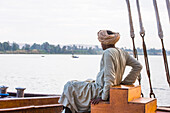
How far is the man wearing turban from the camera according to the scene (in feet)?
14.3

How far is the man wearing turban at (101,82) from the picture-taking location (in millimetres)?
4344

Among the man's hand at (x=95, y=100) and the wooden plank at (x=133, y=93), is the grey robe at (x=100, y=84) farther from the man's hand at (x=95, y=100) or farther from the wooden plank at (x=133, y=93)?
the wooden plank at (x=133, y=93)

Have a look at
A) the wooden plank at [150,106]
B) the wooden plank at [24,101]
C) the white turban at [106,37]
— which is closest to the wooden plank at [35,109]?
the wooden plank at [24,101]

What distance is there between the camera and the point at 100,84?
4461 millimetres

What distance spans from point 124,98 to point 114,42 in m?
0.72

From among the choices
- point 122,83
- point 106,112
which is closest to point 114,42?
point 122,83

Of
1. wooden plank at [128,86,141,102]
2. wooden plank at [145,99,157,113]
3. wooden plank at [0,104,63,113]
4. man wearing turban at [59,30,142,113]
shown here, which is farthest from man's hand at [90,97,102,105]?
wooden plank at [0,104,63,113]

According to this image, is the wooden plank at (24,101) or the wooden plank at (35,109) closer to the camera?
the wooden plank at (35,109)

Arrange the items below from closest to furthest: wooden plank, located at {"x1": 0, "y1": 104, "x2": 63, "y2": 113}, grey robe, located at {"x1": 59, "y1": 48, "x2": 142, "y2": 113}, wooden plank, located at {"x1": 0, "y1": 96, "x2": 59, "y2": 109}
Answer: grey robe, located at {"x1": 59, "y1": 48, "x2": 142, "y2": 113} < wooden plank, located at {"x1": 0, "y1": 104, "x2": 63, "y2": 113} < wooden plank, located at {"x1": 0, "y1": 96, "x2": 59, "y2": 109}

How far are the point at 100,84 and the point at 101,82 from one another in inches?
1.5

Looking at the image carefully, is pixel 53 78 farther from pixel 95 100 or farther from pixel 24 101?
pixel 95 100

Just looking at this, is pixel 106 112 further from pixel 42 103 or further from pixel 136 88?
pixel 42 103

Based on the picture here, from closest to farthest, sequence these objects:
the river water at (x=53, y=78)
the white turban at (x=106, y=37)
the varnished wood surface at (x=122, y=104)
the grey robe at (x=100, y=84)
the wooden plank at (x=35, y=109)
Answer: the varnished wood surface at (x=122, y=104) → the grey robe at (x=100, y=84) → the white turban at (x=106, y=37) → the wooden plank at (x=35, y=109) → the river water at (x=53, y=78)

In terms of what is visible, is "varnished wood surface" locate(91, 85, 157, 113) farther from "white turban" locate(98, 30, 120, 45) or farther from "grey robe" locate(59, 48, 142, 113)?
"white turban" locate(98, 30, 120, 45)
